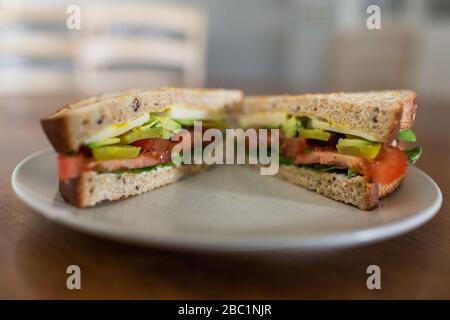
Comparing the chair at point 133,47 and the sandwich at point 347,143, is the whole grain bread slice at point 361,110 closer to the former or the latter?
the sandwich at point 347,143

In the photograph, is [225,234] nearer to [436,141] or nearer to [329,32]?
[436,141]

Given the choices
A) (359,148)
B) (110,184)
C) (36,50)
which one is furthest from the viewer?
(36,50)

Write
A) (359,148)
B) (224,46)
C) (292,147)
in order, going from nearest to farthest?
(359,148) → (292,147) → (224,46)

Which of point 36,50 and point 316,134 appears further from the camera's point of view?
point 36,50

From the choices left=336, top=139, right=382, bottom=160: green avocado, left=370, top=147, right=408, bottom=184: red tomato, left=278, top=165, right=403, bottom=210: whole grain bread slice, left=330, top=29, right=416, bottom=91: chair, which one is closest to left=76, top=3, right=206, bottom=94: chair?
left=330, top=29, right=416, bottom=91: chair

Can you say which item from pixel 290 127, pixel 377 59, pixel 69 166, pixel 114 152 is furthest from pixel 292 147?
pixel 377 59

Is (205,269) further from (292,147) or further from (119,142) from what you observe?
(292,147)

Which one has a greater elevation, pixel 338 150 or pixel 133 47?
pixel 133 47

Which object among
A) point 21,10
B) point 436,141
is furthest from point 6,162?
point 21,10
